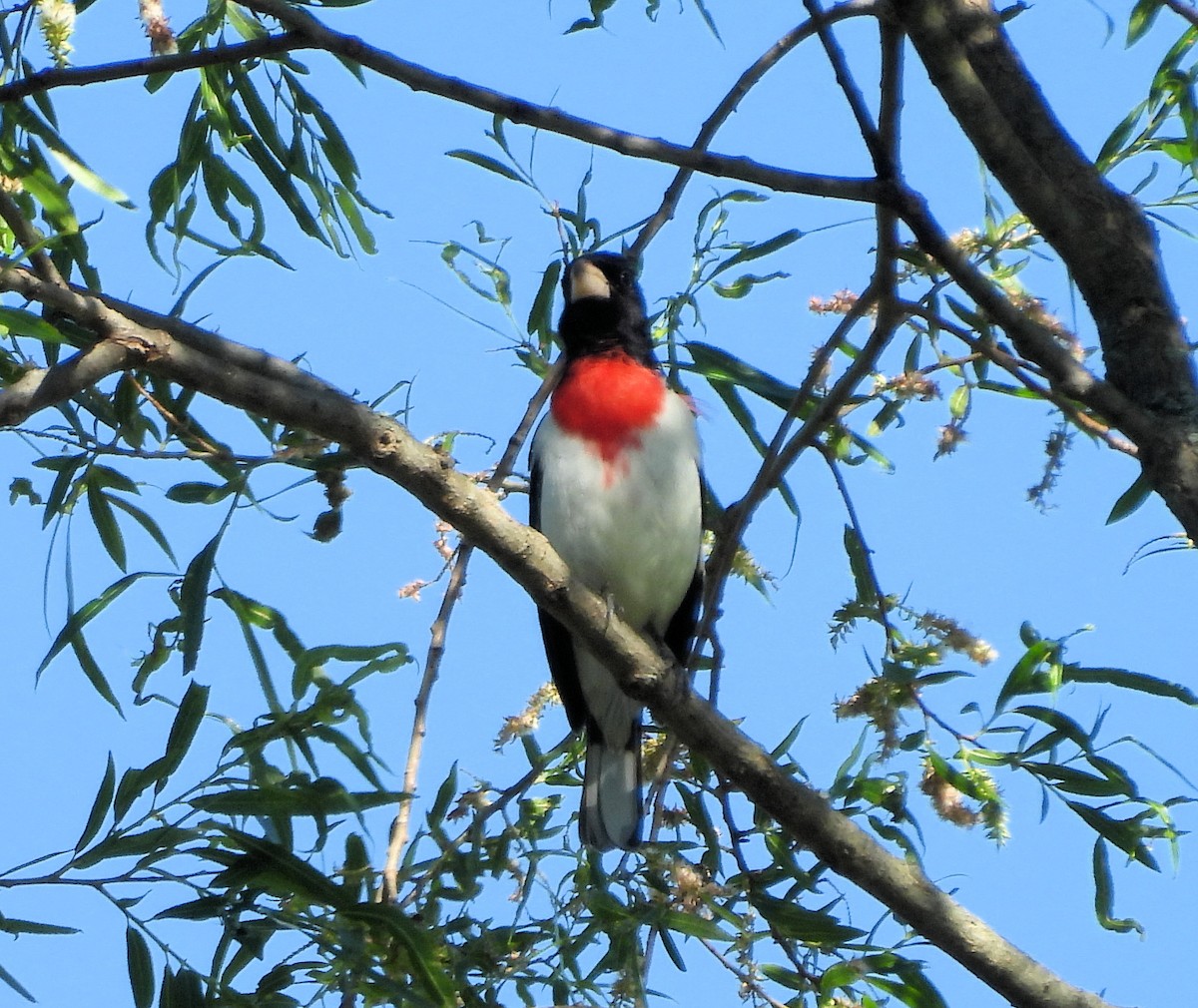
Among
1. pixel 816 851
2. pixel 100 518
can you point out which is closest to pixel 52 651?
pixel 100 518

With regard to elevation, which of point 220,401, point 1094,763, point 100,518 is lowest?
point 1094,763

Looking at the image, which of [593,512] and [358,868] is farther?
[593,512]

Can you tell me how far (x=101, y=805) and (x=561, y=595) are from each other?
2.81ft

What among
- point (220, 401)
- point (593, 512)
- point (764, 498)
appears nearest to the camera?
point (220, 401)

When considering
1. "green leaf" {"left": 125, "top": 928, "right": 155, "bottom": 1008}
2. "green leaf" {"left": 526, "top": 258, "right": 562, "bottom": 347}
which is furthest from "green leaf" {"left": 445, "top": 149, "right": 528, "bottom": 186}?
"green leaf" {"left": 125, "top": 928, "right": 155, "bottom": 1008}

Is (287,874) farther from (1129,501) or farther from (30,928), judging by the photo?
(1129,501)

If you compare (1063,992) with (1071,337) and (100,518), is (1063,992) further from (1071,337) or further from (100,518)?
(100,518)

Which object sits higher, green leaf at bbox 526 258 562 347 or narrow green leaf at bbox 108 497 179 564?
green leaf at bbox 526 258 562 347

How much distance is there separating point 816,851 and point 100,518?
1.57m

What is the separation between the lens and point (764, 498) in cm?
313

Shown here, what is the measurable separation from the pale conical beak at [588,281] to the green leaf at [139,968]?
87.8 inches

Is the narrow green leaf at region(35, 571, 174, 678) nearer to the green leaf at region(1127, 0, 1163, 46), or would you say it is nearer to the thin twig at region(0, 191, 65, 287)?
the thin twig at region(0, 191, 65, 287)

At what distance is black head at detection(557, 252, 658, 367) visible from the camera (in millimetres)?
3996

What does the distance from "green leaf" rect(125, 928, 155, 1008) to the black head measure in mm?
2113
